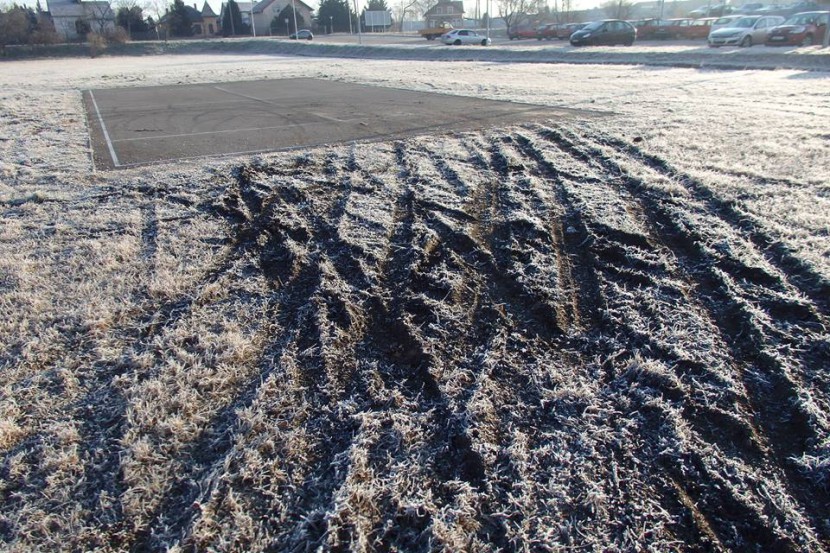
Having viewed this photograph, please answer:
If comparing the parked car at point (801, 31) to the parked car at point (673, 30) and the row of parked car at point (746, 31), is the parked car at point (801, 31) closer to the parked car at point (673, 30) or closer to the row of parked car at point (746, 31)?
the row of parked car at point (746, 31)

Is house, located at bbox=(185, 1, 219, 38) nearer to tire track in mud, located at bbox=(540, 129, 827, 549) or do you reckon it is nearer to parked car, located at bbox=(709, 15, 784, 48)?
parked car, located at bbox=(709, 15, 784, 48)

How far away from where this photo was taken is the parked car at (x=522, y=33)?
2114 inches

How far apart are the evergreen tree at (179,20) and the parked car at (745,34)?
6708 centimetres

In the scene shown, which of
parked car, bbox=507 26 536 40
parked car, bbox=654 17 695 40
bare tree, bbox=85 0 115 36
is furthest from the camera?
bare tree, bbox=85 0 115 36

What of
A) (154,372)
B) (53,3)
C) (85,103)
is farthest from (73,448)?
(53,3)

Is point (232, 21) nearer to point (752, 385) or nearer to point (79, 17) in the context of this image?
point (79, 17)

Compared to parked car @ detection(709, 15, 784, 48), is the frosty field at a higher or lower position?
lower

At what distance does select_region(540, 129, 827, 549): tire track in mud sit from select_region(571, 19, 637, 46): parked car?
34720mm

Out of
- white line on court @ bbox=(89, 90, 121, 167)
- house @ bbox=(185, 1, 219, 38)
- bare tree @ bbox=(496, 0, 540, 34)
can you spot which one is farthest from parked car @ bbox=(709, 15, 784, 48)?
house @ bbox=(185, 1, 219, 38)

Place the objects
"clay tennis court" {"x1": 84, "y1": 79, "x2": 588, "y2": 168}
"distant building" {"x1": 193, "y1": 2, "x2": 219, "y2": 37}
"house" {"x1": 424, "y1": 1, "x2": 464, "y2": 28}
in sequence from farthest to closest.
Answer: "house" {"x1": 424, "y1": 1, "x2": 464, "y2": 28} < "distant building" {"x1": 193, "y1": 2, "x2": 219, "y2": 37} < "clay tennis court" {"x1": 84, "y1": 79, "x2": 588, "y2": 168}

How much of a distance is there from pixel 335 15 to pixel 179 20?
2425 cm

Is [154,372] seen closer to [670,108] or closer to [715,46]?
[670,108]

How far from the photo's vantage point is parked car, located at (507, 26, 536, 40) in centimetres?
5369

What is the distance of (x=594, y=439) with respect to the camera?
2543 millimetres
